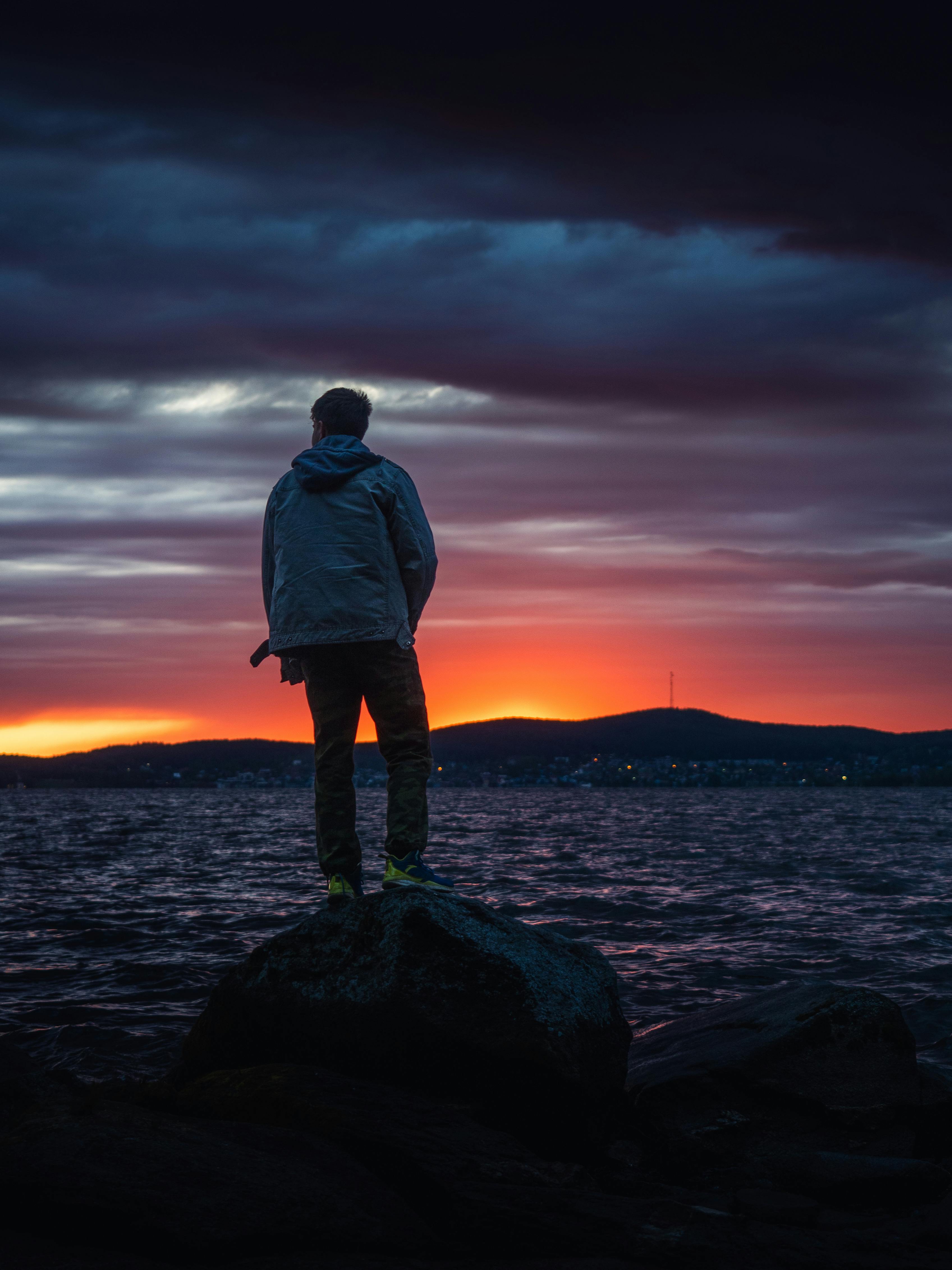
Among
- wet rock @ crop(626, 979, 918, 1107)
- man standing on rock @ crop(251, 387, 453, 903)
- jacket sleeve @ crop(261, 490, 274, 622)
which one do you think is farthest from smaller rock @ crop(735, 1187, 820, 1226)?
jacket sleeve @ crop(261, 490, 274, 622)

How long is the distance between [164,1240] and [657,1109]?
3094 mm

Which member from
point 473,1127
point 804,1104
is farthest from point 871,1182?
point 473,1127

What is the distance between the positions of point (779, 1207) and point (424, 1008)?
1.59 metres

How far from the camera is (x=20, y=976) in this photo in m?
8.03

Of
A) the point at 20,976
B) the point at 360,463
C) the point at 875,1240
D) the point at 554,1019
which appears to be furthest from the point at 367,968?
the point at 20,976

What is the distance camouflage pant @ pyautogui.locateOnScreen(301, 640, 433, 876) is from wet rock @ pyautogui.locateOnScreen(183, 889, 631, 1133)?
67 centimetres

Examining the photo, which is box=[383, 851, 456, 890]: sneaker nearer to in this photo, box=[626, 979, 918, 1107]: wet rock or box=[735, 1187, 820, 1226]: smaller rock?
box=[626, 979, 918, 1107]: wet rock

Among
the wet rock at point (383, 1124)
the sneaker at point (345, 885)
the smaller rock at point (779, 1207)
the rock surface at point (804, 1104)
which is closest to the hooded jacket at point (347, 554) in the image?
the sneaker at point (345, 885)

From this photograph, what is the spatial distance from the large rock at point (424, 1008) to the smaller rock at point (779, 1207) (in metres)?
0.85

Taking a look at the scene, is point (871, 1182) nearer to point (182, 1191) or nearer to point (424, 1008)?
point (424, 1008)

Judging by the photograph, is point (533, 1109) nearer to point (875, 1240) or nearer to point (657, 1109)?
point (657, 1109)

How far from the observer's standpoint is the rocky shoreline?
272cm

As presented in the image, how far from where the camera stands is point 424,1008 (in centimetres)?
439

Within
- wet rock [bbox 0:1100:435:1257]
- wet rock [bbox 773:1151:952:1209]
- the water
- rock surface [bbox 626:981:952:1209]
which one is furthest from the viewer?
the water
